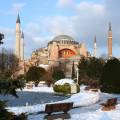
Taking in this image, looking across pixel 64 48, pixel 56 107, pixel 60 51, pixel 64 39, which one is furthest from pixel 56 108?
pixel 60 51

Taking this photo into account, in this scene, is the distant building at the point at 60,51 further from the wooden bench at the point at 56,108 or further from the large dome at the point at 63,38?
the wooden bench at the point at 56,108

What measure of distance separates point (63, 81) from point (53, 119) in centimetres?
2123

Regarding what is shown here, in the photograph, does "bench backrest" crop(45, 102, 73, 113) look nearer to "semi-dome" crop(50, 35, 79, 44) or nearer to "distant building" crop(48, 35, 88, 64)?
"distant building" crop(48, 35, 88, 64)

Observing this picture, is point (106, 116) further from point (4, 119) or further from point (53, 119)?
point (4, 119)

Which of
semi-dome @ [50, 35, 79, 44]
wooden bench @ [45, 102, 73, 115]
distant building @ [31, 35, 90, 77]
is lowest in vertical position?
wooden bench @ [45, 102, 73, 115]

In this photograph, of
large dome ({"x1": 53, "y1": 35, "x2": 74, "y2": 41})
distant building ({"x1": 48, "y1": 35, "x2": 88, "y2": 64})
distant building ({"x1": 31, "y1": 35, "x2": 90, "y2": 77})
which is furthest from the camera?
large dome ({"x1": 53, "y1": 35, "x2": 74, "y2": 41})

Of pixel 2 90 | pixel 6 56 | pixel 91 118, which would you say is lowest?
pixel 91 118

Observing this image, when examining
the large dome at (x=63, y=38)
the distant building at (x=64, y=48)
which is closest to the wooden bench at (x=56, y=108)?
the distant building at (x=64, y=48)

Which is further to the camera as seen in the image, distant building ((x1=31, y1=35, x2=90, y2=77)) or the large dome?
the large dome

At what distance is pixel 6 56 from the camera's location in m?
79.8

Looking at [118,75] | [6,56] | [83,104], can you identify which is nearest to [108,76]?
[118,75]

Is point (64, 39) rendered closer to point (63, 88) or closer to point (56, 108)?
point (63, 88)

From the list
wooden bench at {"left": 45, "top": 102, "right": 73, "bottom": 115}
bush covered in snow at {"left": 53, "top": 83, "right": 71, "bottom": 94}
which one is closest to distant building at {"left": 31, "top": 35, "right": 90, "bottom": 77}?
bush covered in snow at {"left": 53, "top": 83, "right": 71, "bottom": 94}

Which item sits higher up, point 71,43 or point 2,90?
point 71,43
